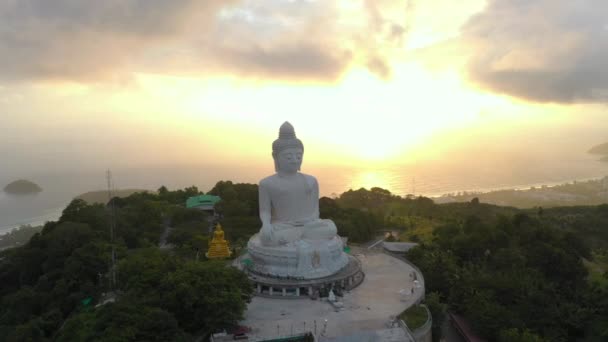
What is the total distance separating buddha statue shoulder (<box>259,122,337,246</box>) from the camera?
20.6 meters

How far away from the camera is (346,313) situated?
16641 mm

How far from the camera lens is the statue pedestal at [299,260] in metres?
18.8

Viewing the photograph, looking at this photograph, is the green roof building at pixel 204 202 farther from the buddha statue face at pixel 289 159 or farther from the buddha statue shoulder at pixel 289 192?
the buddha statue face at pixel 289 159

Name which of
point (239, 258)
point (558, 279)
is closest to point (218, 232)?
point (239, 258)

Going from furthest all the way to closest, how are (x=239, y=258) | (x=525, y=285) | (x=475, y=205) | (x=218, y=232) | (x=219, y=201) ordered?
(x=475, y=205), (x=219, y=201), (x=218, y=232), (x=239, y=258), (x=525, y=285)

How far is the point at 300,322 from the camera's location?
1591cm

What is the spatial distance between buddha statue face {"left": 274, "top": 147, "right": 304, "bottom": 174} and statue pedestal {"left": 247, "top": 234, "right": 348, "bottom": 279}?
3.42 m

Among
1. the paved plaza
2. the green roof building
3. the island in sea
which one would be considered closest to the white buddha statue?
the paved plaza

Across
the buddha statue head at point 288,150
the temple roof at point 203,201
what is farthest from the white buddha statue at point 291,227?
the temple roof at point 203,201

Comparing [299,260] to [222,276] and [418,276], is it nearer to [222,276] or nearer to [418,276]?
[222,276]

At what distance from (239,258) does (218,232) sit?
226 centimetres

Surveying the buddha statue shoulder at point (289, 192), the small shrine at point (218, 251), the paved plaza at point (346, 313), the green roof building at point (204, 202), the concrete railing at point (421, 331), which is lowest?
the concrete railing at point (421, 331)

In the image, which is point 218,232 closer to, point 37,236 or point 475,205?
point 37,236

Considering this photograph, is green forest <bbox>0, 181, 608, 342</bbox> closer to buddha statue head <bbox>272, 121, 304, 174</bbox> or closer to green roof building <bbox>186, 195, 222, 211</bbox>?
green roof building <bbox>186, 195, 222, 211</bbox>
